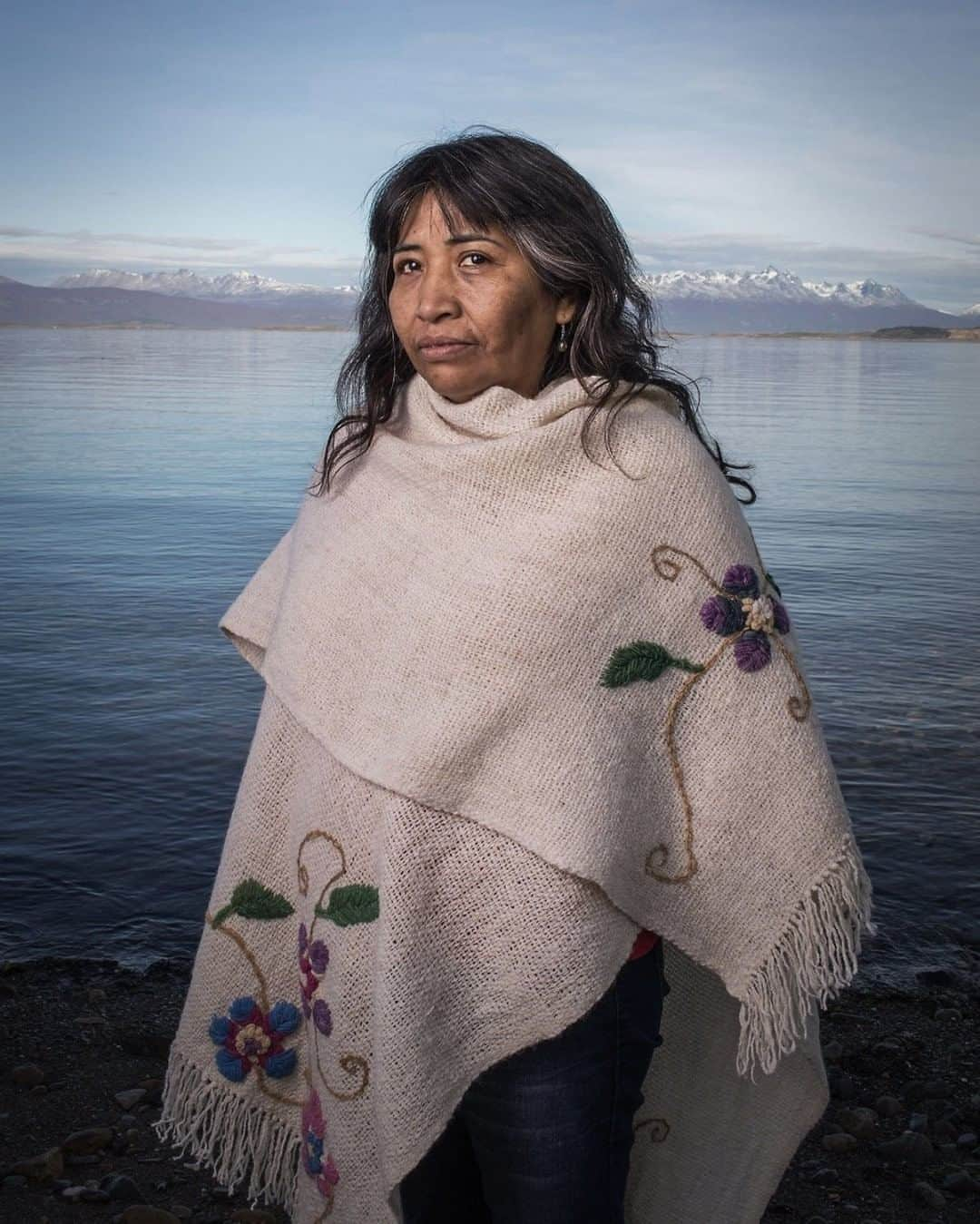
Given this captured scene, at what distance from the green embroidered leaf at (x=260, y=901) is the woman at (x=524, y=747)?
0.16ft

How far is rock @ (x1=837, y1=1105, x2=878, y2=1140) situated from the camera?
3156mm

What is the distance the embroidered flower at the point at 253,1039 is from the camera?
2.21m

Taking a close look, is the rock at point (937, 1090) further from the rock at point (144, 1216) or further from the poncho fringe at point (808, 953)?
the rock at point (144, 1216)

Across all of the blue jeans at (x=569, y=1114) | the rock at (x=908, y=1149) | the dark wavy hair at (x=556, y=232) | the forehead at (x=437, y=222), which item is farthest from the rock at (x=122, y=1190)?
the forehead at (x=437, y=222)

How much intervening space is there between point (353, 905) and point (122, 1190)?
51.7 inches

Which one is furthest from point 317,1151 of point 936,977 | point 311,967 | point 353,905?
point 936,977

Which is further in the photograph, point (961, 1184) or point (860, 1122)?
point (860, 1122)

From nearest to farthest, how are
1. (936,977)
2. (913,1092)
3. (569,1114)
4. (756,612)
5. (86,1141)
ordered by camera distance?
(569,1114) → (756,612) → (86,1141) → (913,1092) → (936,977)

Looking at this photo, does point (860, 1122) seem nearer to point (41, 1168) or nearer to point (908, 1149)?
point (908, 1149)

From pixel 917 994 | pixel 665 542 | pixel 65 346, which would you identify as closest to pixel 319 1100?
pixel 665 542

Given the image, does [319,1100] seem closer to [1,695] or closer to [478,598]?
[478,598]

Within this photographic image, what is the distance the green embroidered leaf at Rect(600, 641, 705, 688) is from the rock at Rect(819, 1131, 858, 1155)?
1.69 meters

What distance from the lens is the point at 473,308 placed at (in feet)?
6.38

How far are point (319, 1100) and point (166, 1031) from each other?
152cm
